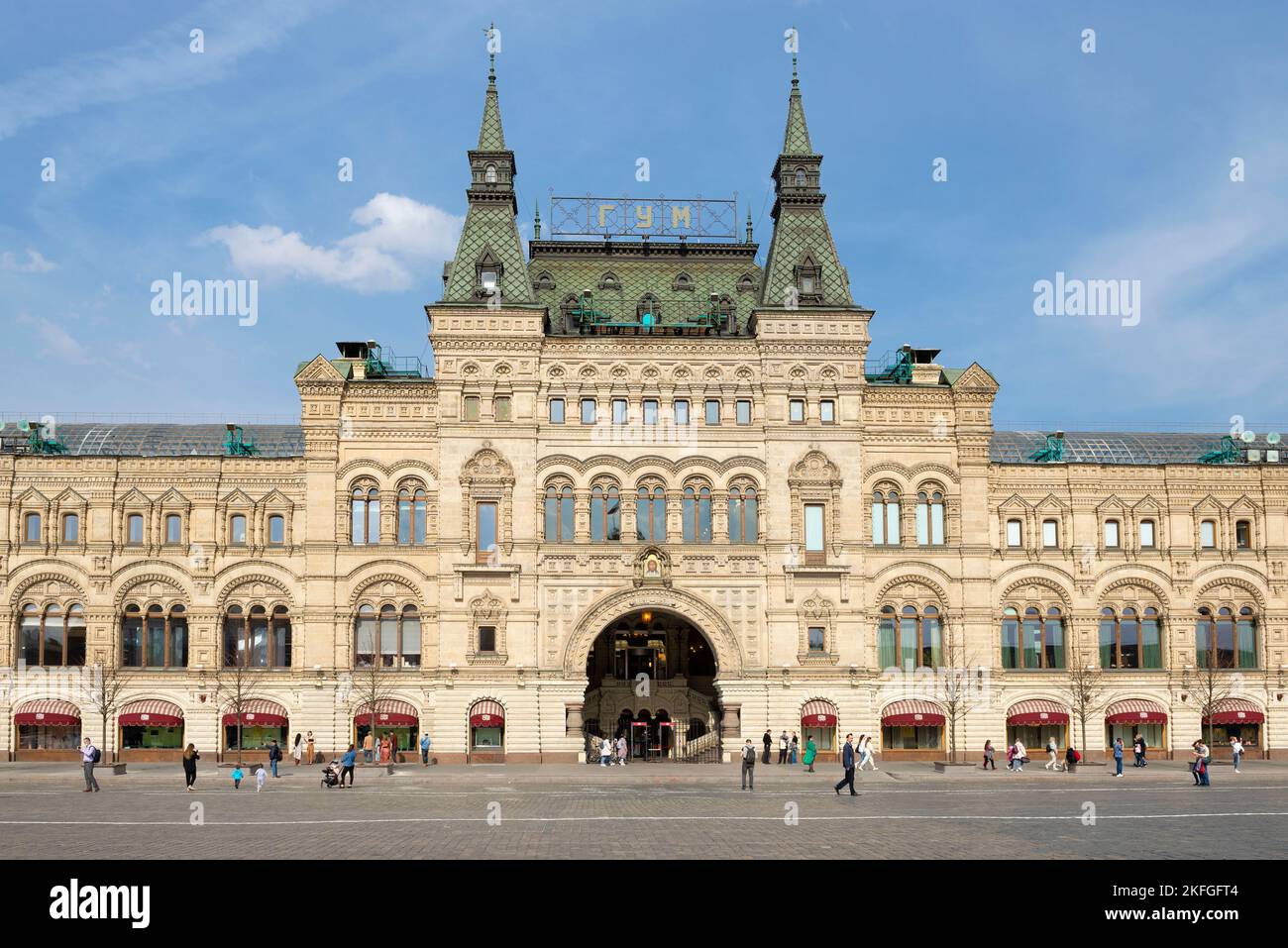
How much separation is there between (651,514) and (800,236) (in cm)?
1751

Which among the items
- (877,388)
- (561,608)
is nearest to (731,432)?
(877,388)

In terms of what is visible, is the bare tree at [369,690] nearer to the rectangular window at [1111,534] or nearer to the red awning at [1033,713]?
the red awning at [1033,713]

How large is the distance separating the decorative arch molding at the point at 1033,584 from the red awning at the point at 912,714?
7107mm

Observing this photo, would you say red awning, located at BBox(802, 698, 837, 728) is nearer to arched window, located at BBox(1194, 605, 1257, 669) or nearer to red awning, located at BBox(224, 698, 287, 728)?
arched window, located at BBox(1194, 605, 1257, 669)

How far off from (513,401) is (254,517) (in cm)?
1470

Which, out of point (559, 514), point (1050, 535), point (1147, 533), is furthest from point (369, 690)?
point (1147, 533)

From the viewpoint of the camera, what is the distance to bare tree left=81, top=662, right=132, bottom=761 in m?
62.7

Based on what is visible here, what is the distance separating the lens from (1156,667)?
6631 cm

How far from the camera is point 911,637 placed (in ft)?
213

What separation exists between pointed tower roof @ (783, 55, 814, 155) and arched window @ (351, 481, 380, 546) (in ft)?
96.8

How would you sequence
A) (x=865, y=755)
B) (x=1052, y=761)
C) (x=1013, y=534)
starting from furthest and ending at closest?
(x=1013, y=534), (x=1052, y=761), (x=865, y=755)

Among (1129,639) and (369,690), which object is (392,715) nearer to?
(369,690)

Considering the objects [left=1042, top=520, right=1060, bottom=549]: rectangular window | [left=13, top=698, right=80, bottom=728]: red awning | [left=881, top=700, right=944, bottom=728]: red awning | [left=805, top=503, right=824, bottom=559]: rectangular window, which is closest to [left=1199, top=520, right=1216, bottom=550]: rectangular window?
[left=1042, top=520, right=1060, bottom=549]: rectangular window

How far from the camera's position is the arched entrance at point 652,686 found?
67562 millimetres
